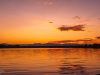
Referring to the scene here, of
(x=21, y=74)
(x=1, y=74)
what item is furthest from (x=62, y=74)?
(x=1, y=74)

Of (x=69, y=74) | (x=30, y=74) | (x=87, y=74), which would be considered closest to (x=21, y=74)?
(x=30, y=74)

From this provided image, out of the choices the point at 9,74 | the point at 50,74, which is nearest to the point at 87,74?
the point at 50,74

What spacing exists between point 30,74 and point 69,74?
5523 mm

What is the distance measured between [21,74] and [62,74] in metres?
5.82

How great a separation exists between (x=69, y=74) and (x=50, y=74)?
105 inches

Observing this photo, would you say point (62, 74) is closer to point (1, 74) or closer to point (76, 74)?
point (76, 74)

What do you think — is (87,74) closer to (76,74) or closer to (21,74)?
(76,74)

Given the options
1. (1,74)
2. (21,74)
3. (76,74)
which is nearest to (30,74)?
(21,74)

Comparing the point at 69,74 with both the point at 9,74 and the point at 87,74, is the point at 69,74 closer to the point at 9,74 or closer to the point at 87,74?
the point at 87,74

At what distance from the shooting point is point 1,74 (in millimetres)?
31375

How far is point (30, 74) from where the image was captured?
105ft

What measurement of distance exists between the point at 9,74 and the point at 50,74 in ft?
19.0

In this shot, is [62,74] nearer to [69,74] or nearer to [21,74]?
[69,74]

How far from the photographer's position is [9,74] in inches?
1249
